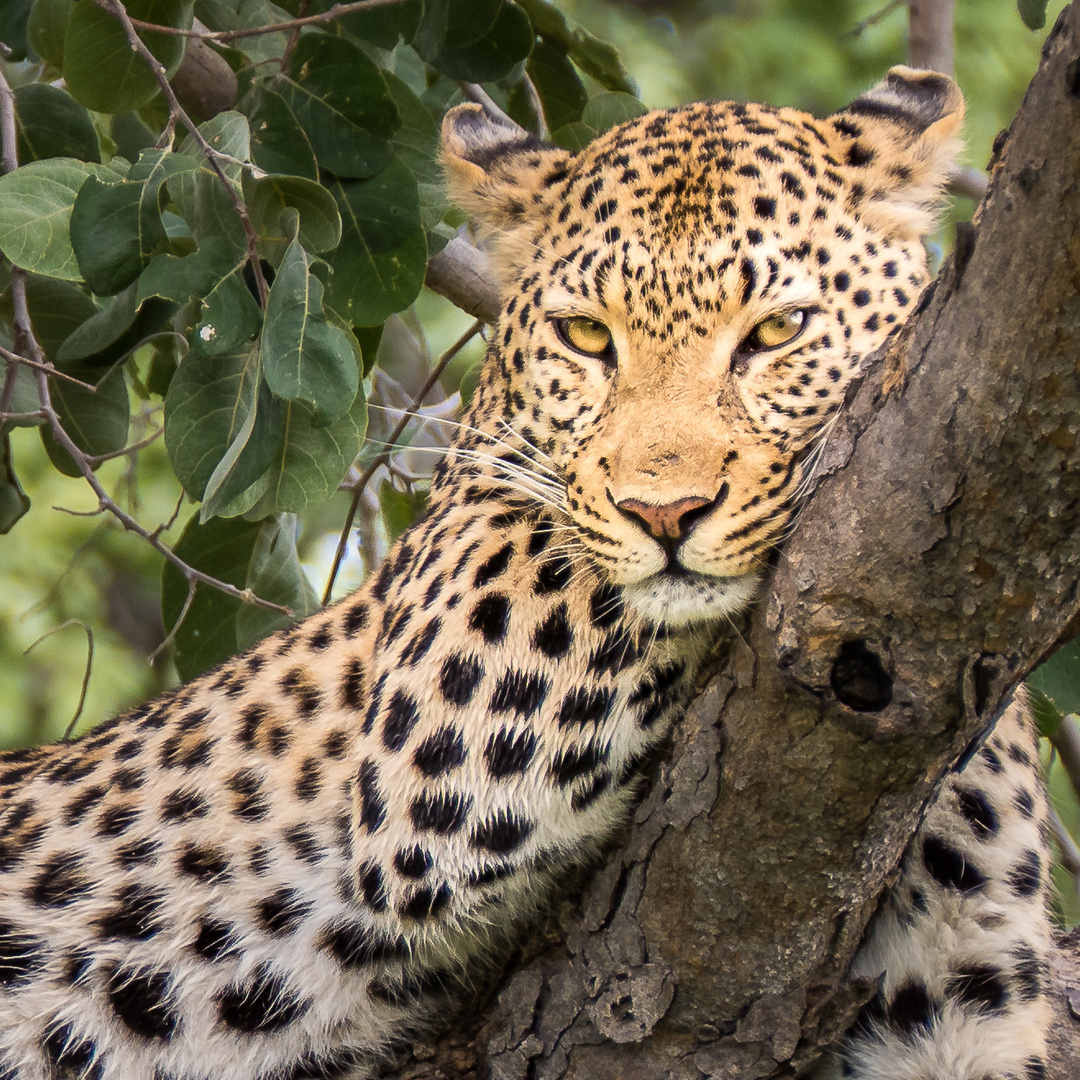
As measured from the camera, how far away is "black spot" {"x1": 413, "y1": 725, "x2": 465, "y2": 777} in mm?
3064

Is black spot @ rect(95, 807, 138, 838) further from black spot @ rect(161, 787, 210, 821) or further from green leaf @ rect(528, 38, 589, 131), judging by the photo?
green leaf @ rect(528, 38, 589, 131)

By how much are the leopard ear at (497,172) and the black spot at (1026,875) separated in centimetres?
198

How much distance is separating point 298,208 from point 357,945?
1.64 metres

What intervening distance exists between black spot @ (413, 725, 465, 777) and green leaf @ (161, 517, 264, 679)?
4.24 feet

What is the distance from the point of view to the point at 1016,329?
6.18ft

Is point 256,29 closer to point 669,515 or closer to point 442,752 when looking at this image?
point 669,515

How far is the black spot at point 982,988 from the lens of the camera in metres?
3.03

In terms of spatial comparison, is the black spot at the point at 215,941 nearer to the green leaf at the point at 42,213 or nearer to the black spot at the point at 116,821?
the black spot at the point at 116,821

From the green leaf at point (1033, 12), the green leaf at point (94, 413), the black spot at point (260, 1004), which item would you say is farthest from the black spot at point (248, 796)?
the green leaf at point (1033, 12)

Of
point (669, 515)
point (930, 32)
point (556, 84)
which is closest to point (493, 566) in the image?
point (669, 515)

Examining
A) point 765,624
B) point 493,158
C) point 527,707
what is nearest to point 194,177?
point 493,158

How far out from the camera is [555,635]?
302 centimetres

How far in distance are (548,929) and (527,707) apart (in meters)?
0.49

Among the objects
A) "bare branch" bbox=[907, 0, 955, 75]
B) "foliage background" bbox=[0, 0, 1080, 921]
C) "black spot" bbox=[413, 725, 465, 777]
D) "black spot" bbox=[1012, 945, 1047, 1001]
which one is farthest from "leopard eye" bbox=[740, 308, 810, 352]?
"foliage background" bbox=[0, 0, 1080, 921]
